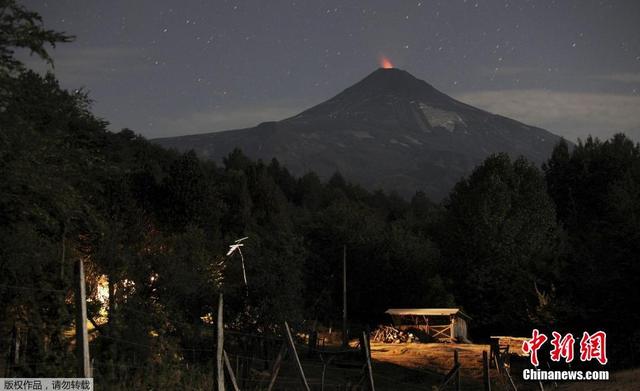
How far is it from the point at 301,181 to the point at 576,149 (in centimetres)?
7848

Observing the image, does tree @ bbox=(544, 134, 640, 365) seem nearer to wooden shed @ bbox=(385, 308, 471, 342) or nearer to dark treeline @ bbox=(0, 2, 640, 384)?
dark treeline @ bbox=(0, 2, 640, 384)

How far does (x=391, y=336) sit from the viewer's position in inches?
2274

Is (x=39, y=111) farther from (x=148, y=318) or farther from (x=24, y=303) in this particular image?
(x=24, y=303)

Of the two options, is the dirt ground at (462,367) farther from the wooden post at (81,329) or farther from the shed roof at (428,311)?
the wooden post at (81,329)

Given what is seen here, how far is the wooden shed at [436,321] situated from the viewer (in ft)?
187

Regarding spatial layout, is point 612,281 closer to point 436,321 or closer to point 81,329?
point 436,321

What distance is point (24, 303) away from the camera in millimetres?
16656

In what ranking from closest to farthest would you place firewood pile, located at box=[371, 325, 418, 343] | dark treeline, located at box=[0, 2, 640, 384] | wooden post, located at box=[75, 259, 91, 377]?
wooden post, located at box=[75, 259, 91, 377] < dark treeline, located at box=[0, 2, 640, 384] < firewood pile, located at box=[371, 325, 418, 343]

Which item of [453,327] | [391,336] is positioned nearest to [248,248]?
[391,336]

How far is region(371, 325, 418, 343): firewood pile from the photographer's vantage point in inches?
2248

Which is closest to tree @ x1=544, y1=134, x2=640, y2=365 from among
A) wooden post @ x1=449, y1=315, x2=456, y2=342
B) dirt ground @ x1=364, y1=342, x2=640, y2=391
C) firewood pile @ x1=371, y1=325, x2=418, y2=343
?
dirt ground @ x1=364, y1=342, x2=640, y2=391

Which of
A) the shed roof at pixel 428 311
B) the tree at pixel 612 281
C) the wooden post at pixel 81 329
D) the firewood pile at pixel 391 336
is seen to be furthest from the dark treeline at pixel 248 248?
the firewood pile at pixel 391 336

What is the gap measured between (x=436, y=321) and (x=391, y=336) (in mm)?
4205

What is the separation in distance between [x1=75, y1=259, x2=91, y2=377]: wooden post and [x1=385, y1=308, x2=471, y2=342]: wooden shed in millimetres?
47546
